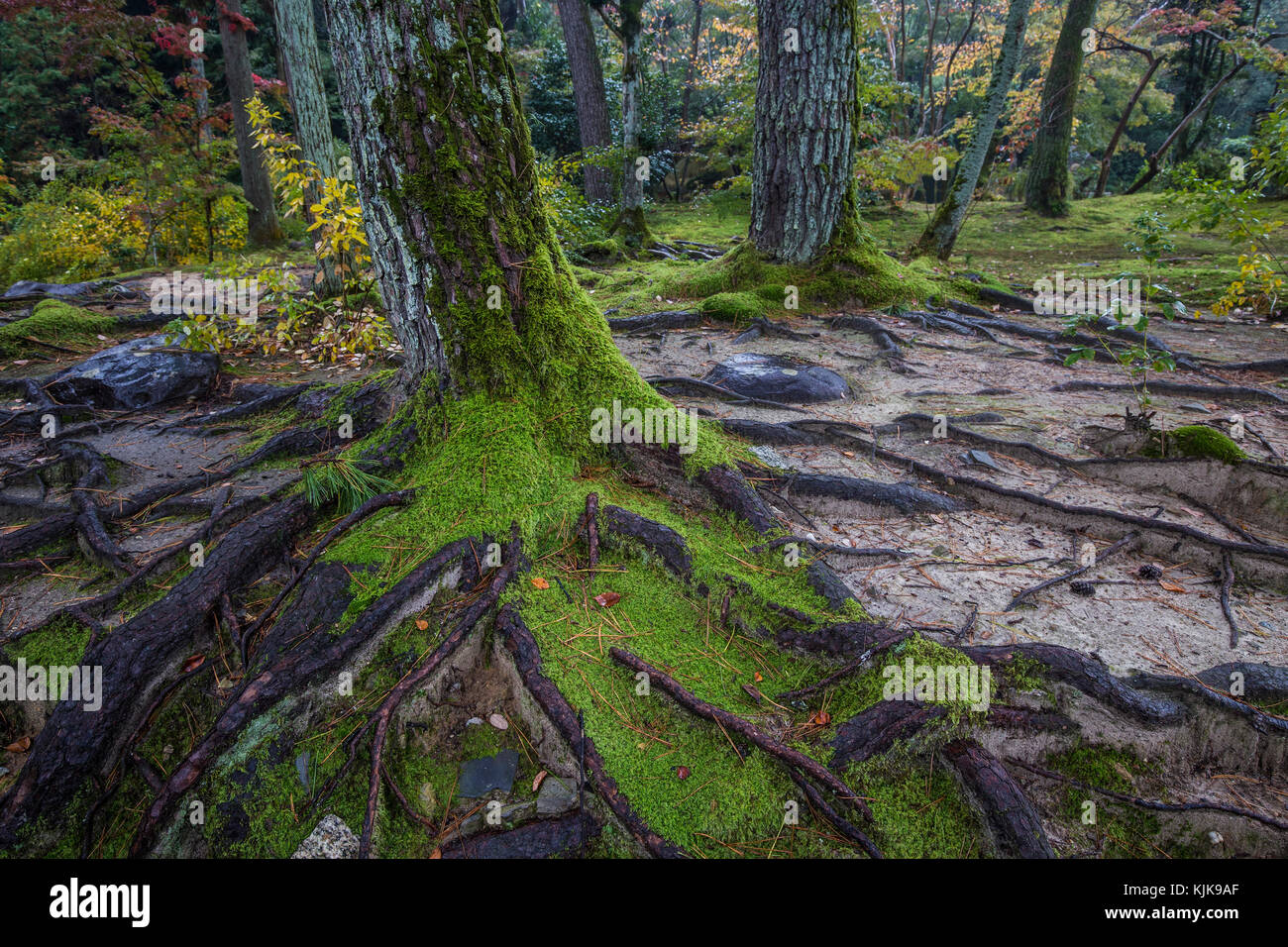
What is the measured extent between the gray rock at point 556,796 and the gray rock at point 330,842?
1.99 feet

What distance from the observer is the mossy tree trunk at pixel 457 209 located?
2.71 m

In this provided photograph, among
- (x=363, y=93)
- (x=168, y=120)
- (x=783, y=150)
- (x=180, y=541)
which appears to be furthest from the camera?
(x=168, y=120)

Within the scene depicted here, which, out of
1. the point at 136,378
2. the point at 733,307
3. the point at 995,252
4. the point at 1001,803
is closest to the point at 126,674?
the point at 1001,803

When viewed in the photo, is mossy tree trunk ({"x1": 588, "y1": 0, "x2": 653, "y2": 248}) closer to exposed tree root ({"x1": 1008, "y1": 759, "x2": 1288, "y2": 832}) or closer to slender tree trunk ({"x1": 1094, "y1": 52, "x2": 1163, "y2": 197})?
exposed tree root ({"x1": 1008, "y1": 759, "x2": 1288, "y2": 832})

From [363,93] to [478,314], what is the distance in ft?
3.40

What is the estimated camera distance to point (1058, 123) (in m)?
13.3

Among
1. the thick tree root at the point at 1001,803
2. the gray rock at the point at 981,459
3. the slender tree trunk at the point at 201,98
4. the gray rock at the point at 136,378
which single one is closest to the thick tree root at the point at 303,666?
the thick tree root at the point at 1001,803

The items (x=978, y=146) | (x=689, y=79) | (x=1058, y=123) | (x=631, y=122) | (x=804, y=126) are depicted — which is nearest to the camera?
(x=804, y=126)

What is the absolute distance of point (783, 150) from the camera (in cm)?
649

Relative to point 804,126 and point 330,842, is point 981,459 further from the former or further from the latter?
point 804,126

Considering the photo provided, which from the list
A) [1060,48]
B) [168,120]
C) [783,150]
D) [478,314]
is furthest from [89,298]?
[1060,48]

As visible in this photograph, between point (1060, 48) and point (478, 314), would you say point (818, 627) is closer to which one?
point (478, 314)

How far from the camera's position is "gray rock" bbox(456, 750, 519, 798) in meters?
2.23

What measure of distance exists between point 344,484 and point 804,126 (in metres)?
5.74
